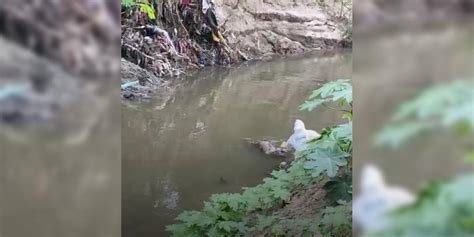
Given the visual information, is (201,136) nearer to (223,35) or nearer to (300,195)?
A: (300,195)

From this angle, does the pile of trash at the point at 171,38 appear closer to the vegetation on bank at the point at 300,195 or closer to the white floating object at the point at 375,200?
the vegetation on bank at the point at 300,195

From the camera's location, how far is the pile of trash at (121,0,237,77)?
479 centimetres

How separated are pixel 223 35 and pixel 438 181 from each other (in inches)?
229

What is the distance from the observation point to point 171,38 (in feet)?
17.6

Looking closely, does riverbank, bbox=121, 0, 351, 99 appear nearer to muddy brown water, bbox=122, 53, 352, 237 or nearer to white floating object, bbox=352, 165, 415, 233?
muddy brown water, bbox=122, 53, 352, 237

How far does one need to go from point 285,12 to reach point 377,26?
6.43 meters

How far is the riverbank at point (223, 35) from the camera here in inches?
189

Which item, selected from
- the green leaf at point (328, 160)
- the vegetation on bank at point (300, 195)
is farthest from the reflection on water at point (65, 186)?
the green leaf at point (328, 160)

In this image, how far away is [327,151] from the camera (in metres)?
1.80

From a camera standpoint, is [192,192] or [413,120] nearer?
[413,120]

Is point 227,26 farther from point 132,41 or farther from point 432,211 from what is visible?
point 432,211

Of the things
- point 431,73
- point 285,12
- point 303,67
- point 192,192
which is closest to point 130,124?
point 192,192

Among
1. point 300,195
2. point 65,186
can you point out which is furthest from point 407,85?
point 300,195

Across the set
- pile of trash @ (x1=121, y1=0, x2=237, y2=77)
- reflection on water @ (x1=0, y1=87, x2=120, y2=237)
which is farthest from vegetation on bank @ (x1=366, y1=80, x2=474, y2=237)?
pile of trash @ (x1=121, y1=0, x2=237, y2=77)
